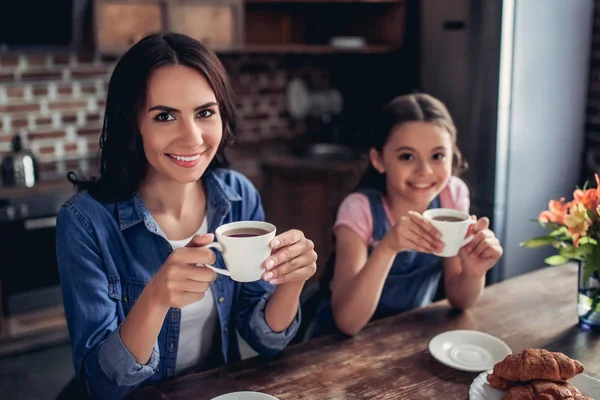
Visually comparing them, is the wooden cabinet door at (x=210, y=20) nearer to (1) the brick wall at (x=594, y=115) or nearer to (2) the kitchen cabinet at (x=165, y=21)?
(2) the kitchen cabinet at (x=165, y=21)

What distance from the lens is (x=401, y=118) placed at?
1.78 meters

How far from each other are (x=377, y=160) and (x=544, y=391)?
86cm

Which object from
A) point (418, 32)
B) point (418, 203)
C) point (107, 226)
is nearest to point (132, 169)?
point (107, 226)

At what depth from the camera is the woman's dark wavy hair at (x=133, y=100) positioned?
4.44 feet

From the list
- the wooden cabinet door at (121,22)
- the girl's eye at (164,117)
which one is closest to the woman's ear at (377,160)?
the girl's eye at (164,117)

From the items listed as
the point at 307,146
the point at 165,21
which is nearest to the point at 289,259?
the point at 165,21

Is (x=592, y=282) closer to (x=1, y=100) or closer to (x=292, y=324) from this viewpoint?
(x=292, y=324)

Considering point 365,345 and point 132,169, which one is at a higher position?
point 132,169

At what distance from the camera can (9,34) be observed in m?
3.09

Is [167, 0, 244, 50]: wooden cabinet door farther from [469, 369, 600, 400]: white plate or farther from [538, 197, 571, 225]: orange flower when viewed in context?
[469, 369, 600, 400]: white plate

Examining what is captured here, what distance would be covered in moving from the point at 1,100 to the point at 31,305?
1.02 meters

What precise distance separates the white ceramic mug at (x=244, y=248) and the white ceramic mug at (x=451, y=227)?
1.31 feet

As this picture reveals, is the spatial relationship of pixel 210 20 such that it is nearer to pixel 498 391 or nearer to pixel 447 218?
pixel 447 218

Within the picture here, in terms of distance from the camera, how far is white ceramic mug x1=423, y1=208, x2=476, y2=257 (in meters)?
1.36
